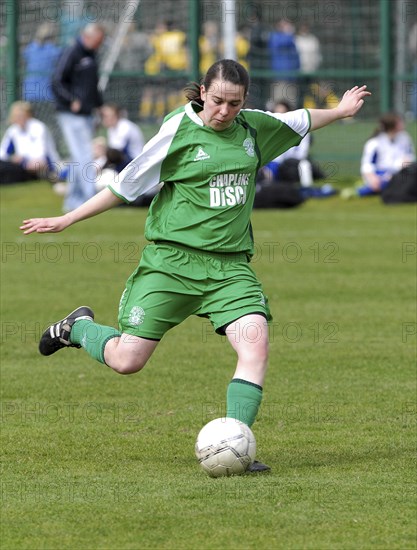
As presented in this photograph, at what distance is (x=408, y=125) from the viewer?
24.9 meters

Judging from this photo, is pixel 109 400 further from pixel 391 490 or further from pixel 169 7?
pixel 169 7

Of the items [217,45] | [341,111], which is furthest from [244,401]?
[217,45]

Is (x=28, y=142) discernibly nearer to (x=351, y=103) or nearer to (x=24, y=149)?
(x=24, y=149)

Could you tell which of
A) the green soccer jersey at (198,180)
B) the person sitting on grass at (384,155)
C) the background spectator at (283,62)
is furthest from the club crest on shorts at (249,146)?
the background spectator at (283,62)

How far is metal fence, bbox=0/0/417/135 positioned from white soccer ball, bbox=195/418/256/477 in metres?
16.8

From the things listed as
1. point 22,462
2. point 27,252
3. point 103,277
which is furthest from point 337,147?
point 22,462

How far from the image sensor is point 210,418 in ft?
23.0

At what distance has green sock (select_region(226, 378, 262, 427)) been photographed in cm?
586

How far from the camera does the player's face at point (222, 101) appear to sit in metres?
5.88

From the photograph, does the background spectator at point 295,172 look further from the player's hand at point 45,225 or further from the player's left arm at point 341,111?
the player's hand at point 45,225

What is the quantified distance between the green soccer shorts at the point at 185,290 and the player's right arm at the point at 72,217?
1.10 ft

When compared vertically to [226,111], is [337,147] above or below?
below

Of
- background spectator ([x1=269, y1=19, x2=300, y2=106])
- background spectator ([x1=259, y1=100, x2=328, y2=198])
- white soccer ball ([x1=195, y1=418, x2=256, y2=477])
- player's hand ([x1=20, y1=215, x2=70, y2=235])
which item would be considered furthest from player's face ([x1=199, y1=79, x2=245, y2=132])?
background spectator ([x1=269, y1=19, x2=300, y2=106])

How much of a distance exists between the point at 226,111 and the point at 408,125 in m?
19.5
